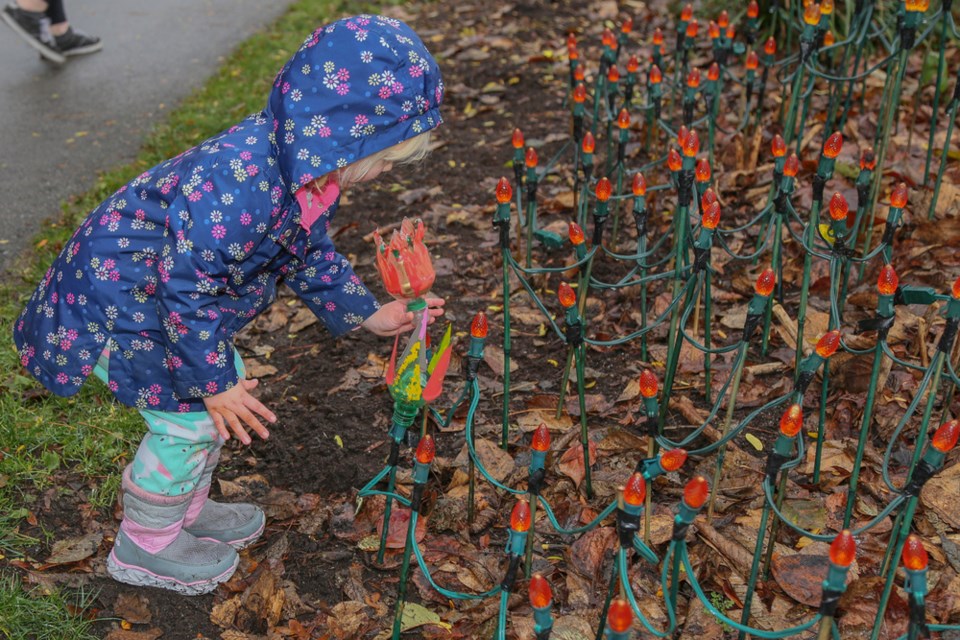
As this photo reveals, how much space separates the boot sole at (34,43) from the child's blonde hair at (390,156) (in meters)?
4.67

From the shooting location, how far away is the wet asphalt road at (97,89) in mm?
4613

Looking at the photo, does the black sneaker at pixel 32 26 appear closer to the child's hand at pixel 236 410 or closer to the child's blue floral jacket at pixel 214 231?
the child's blue floral jacket at pixel 214 231

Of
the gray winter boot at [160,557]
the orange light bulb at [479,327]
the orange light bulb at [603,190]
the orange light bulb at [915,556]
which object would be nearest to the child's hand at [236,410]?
the gray winter boot at [160,557]

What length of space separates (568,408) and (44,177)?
3137mm

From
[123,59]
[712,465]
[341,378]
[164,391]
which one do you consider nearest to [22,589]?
[164,391]

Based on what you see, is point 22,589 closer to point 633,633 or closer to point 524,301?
point 633,633

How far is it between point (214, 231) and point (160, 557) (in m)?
0.96

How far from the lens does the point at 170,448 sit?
230cm

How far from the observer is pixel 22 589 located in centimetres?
245

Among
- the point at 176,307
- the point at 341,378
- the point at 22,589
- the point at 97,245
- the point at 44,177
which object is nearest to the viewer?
the point at 176,307

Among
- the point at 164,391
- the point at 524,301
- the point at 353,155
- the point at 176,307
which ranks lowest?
the point at 524,301

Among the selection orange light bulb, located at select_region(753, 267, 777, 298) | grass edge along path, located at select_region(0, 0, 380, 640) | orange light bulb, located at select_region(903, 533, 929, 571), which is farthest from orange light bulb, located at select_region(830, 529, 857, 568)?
grass edge along path, located at select_region(0, 0, 380, 640)

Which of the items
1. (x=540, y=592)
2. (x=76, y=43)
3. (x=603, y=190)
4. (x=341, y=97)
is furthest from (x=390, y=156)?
(x=76, y=43)

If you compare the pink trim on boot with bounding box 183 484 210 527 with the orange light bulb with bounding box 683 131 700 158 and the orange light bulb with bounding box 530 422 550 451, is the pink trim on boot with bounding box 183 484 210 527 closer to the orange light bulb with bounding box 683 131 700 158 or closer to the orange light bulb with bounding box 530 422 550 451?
the orange light bulb with bounding box 530 422 550 451
